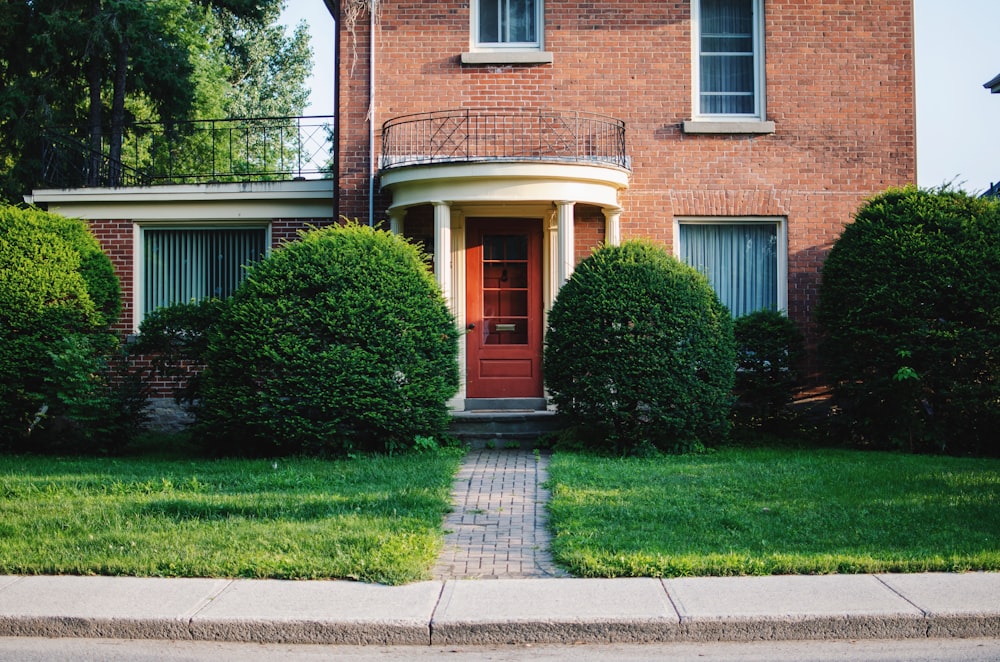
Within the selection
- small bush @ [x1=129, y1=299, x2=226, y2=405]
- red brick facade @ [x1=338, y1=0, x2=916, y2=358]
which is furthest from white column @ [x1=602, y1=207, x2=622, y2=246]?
small bush @ [x1=129, y1=299, x2=226, y2=405]

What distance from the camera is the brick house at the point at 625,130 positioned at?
39.7 feet

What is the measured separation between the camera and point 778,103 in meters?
12.2

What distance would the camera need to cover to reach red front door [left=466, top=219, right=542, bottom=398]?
1227cm

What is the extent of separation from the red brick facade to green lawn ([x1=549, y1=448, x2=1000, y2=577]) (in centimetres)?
374

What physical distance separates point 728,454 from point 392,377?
367cm

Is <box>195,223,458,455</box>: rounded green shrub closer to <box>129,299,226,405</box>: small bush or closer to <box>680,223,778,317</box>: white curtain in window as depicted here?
<box>129,299,226,405</box>: small bush

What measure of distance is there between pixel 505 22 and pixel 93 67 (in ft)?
41.4

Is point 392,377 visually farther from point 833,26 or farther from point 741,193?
point 833,26

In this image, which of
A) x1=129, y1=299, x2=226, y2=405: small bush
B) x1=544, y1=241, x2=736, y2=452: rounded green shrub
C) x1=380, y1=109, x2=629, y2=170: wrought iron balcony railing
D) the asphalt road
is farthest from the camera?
x1=380, y1=109, x2=629, y2=170: wrought iron balcony railing

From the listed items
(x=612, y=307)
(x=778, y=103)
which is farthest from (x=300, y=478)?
(x=778, y=103)

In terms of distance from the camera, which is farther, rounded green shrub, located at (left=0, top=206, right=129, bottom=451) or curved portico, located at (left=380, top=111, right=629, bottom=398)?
curved portico, located at (left=380, top=111, right=629, bottom=398)

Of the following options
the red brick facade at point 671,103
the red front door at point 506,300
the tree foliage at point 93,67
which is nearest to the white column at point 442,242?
the red front door at point 506,300

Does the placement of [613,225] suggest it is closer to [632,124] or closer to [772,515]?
[632,124]

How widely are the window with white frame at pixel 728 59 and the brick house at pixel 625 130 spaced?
1.6 inches
